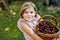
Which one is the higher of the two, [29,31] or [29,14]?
[29,14]

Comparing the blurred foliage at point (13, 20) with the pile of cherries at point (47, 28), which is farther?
the blurred foliage at point (13, 20)

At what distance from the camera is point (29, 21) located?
162 centimetres

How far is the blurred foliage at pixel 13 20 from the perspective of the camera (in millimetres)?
1680

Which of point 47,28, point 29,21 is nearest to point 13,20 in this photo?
point 29,21

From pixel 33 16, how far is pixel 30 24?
5 centimetres

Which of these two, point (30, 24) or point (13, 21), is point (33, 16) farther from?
point (13, 21)

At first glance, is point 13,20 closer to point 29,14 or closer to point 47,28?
point 29,14

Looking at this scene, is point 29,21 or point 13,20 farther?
point 13,20

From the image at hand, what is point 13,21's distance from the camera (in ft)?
5.69

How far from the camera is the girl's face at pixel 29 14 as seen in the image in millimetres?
1603

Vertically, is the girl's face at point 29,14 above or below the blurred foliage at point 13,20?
above

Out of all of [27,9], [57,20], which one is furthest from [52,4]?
[27,9]

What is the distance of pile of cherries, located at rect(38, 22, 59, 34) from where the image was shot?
157 centimetres

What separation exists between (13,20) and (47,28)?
29 centimetres
